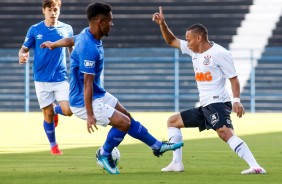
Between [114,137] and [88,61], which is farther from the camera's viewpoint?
[114,137]

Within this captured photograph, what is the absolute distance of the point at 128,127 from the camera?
9.62m

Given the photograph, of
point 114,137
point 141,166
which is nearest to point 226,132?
point 114,137

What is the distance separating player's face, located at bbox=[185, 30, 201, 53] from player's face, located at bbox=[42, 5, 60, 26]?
3.59 metres

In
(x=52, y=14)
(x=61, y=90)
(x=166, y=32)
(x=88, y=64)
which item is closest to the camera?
(x=88, y=64)

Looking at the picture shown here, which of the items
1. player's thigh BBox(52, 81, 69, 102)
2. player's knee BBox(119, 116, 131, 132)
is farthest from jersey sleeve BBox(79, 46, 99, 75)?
player's thigh BBox(52, 81, 69, 102)

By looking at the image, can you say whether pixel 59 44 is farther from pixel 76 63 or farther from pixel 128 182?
pixel 128 182

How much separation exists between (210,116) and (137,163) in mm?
1811

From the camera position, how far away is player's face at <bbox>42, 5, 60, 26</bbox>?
13.1 m

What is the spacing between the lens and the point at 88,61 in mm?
9227

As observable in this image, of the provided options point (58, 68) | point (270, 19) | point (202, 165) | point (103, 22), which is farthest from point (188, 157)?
point (270, 19)

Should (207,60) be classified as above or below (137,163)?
above

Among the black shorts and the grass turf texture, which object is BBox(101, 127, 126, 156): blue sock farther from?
the black shorts

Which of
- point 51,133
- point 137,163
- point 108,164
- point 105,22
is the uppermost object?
point 105,22

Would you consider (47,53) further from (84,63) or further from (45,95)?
(84,63)
